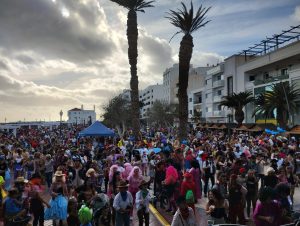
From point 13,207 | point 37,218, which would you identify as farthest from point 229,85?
point 13,207

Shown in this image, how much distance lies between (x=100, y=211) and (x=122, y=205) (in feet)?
2.16

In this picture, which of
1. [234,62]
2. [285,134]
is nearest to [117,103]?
[234,62]

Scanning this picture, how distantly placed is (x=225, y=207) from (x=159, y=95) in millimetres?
126378

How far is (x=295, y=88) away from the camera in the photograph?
128 ft

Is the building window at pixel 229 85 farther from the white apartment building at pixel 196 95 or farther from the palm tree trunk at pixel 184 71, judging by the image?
the palm tree trunk at pixel 184 71

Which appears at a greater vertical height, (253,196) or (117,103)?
(117,103)

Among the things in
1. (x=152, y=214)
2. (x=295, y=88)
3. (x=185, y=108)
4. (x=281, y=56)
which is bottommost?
(x=152, y=214)

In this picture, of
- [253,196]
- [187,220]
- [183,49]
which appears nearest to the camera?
[187,220]

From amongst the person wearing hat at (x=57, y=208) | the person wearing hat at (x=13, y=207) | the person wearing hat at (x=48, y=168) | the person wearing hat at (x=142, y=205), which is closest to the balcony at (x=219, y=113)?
the person wearing hat at (x=48, y=168)

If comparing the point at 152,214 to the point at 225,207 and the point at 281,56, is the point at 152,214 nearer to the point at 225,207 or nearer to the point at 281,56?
the point at 225,207

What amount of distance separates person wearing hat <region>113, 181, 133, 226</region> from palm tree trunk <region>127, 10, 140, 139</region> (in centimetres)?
2060

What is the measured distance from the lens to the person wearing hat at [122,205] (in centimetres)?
763

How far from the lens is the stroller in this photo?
706 centimetres

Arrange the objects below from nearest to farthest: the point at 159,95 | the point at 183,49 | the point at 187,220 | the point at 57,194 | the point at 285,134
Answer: the point at 187,220
the point at 57,194
the point at 183,49
the point at 285,134
the point at 159,95
